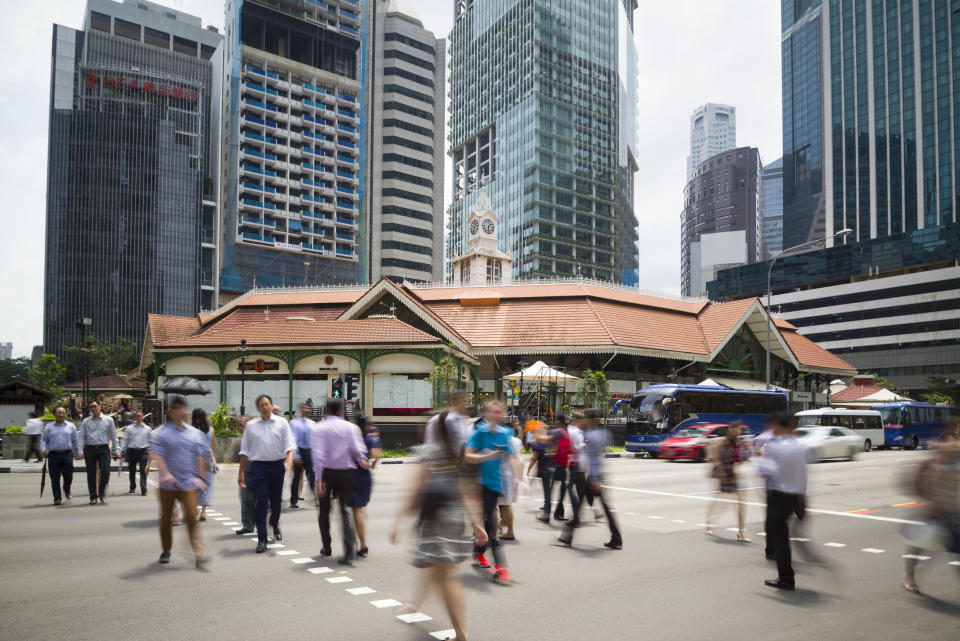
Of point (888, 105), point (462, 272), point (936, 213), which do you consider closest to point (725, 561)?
point (462, 272)

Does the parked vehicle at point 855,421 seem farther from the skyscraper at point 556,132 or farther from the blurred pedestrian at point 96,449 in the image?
the skyscraper at point 556,132

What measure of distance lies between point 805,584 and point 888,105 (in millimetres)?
169425

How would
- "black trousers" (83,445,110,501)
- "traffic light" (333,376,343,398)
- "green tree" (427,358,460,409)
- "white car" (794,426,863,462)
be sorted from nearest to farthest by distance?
"black trousers" (83,445,110,501)
"white car" (794,426,863,462)
"green tree" (427,358,460,409)
"traffic light" (333,376,343,398)

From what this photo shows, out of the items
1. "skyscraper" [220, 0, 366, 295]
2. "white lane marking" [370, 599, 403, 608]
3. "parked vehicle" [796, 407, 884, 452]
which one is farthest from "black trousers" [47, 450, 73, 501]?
"skyscraper" [220, 0, 366, 295]

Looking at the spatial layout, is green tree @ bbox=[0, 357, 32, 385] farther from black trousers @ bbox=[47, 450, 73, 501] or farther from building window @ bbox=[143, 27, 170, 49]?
black trousers @ bbox=[47, 450, 73, 501]

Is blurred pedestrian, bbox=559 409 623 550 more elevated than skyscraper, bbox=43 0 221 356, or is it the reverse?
skyscraper, bbox=43 0 221 356

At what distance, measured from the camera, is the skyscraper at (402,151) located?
117500mm

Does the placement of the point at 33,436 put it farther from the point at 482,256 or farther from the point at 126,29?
the point at 126,29

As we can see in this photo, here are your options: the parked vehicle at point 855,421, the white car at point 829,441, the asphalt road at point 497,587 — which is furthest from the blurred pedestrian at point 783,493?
the parked vehicle at point 855,421

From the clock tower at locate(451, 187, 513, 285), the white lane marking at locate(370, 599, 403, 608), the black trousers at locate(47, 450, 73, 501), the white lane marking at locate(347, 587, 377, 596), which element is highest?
the clock tower at locate(451, 187, 513, 285)

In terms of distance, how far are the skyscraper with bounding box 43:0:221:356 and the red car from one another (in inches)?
3701

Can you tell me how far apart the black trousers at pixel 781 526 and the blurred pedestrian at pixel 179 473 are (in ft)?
20.9

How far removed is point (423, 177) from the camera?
120812 millimetres

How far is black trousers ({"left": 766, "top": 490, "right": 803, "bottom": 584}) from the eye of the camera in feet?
24.9
